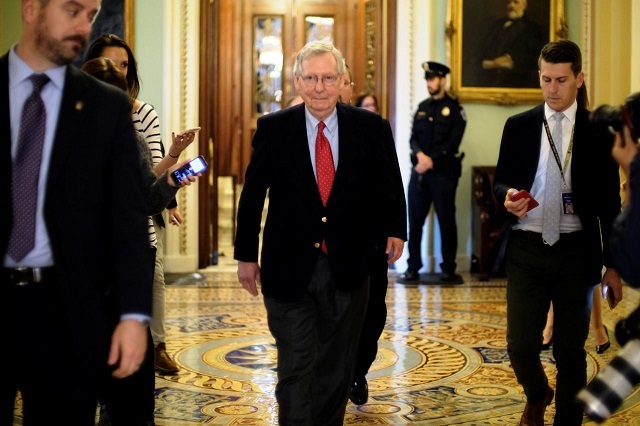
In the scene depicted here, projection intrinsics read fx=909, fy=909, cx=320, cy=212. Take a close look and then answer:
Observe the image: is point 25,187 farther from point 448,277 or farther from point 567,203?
point 448,277

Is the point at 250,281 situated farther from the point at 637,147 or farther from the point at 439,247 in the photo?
the point at 439,247

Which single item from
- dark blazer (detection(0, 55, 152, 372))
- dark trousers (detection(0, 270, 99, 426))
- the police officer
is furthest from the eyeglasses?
the police officer

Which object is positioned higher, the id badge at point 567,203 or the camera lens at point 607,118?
the camera lens at point 607,118

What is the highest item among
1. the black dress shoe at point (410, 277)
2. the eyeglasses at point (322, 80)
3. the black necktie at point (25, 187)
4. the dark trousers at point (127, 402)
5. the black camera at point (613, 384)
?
the eyeglasses at point (322, 80)

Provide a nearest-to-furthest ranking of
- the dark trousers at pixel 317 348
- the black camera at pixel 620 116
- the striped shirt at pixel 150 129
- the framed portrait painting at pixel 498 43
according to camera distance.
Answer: the black camera at pixel 620 116 → the dark trousers at pixel 317 348 → the striped shirt at pixel 150 129 → the framed portrait painting at pixel 498 43

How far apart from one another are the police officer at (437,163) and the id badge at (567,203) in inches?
219

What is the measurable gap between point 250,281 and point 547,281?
127cm

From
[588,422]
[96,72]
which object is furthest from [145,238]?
[588,422]

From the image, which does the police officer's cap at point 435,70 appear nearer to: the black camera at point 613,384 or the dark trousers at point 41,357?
the black camera at point 613,384

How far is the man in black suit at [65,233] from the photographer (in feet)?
7.55

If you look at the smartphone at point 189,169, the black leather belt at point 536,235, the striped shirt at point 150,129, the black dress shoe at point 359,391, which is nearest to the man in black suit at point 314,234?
the smartphone at point 189,169

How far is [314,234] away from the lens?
11.7 ft

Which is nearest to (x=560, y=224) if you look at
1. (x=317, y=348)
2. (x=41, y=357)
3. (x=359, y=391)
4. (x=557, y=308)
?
(x=557, y=308)

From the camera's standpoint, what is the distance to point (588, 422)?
461 centimetres
